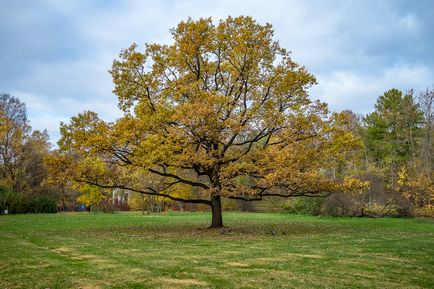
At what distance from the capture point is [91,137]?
18875 mm

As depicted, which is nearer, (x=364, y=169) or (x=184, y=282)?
(x=184, y=282)

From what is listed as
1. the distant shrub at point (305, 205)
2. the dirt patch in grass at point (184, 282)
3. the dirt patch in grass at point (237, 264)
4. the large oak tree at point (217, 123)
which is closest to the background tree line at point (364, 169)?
the distant shrub at point (305, 205)

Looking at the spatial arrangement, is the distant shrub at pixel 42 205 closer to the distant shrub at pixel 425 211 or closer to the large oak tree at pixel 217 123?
the large oak tree at pixel 217 123

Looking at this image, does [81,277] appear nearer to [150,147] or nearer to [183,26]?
[150,147]

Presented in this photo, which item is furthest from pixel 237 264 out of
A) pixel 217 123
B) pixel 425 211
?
pixel 425 211

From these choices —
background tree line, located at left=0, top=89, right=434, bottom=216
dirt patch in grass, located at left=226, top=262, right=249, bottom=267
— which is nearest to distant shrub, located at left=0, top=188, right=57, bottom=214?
background tree line, located at left=0, top=89, right=434, bottom=216

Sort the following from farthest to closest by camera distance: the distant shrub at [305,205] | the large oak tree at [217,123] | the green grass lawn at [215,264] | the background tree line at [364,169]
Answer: the distant shrub at [305,205] → the background tree line at [364,169] → the large oak tree at [217,123] → the green grass lawn at [215,264]

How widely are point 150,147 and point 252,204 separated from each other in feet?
150

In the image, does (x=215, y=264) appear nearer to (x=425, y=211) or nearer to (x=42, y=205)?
(x=425, y=211)

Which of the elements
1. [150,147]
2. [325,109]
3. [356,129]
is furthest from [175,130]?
[356,129]

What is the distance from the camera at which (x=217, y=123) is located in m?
19.2

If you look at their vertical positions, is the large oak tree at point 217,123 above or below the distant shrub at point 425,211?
above

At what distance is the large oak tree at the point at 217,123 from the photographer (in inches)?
746

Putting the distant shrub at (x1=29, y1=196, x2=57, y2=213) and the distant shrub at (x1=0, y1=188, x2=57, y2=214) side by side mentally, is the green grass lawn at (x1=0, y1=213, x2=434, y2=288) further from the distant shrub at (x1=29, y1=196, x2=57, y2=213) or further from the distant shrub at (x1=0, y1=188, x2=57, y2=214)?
the distant shrub at (x1=29, y1=196, x2=57, y2=213)
